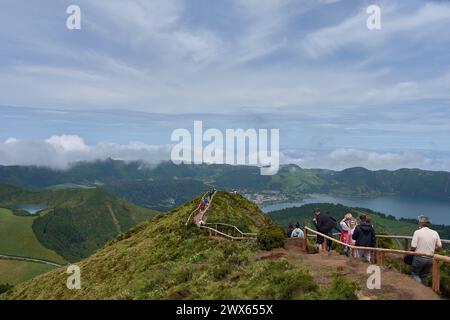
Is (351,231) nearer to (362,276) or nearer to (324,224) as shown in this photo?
(324,224)

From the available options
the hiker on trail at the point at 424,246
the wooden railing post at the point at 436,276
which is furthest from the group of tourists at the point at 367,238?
the wooden railing post at the point at 436,276

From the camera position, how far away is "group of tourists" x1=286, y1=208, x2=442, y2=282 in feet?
52.7

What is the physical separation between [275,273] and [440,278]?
5.96 metres

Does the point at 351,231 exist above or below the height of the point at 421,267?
above

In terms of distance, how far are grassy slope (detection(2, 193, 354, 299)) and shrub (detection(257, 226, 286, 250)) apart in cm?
69

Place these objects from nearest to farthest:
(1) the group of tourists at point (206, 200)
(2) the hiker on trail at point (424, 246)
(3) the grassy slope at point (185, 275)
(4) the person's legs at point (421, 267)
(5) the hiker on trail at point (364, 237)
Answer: (3) the grassy slope at point (185, 275) → (4) the person's legs at point (421, 267) → (2) the hiker on trail at point (424, 246) → (5) the hiker on trail at point (364, 237) → (1) the group of tourists at point (206, 200)

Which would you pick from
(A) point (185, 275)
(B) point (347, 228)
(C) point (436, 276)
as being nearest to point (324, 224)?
(B) point (347, 228)

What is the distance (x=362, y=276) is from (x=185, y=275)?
8.08m

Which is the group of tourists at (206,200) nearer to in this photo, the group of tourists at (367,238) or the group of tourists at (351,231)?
the group of tourists at (367,238)

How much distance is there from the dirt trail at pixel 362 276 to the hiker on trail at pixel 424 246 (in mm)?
Result: 481

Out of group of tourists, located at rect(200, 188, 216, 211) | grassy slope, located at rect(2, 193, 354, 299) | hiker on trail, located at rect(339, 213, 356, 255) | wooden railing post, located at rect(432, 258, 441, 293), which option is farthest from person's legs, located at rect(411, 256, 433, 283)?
group of tourists, located at rect(200, 188, 216, 211)

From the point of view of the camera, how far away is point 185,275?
2027 centimetres

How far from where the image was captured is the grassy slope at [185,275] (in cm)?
1530
